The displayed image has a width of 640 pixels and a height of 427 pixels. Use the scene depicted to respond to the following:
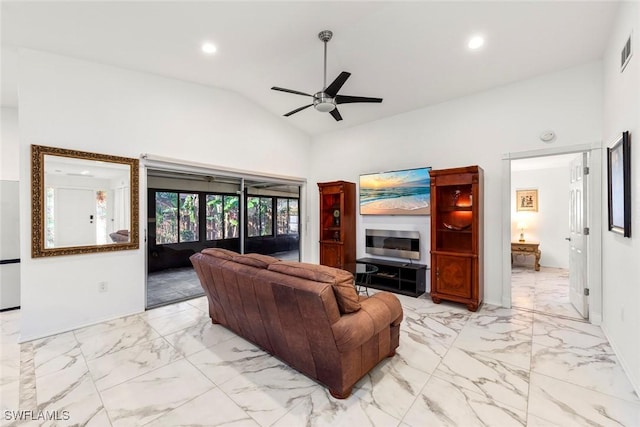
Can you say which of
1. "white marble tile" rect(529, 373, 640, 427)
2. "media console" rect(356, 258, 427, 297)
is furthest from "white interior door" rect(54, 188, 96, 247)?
"white marble tile" rect(529, 373, 640, 427)

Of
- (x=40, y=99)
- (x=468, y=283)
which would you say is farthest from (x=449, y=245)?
(x=40, y=99)

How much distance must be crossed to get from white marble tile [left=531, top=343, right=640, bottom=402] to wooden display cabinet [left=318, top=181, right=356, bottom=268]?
2.96 meters

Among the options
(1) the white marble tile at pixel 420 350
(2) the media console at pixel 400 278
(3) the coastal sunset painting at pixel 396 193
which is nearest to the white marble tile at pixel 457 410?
(1) the white marble tile at pixel 420 350

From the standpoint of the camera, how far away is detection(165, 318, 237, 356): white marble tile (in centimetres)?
268

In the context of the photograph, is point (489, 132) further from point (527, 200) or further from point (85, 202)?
point (85, 202)

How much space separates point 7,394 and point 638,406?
4.43 m

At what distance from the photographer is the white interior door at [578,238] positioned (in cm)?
331

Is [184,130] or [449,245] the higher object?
[184,130]

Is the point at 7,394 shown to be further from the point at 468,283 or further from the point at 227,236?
the point at 468,283

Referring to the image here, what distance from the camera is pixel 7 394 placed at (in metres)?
2.01

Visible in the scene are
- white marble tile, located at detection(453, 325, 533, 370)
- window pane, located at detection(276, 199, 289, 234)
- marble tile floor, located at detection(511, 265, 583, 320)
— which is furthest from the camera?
window pane, located at detection(276, 199, 289, 234)

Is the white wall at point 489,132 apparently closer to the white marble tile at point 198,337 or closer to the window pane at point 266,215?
the window pane at point 266,215

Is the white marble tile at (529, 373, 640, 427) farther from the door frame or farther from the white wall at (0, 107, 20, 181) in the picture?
the white wall at (0, 107, 20, 181)

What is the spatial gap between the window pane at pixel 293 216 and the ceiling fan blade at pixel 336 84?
3285 millimetres
